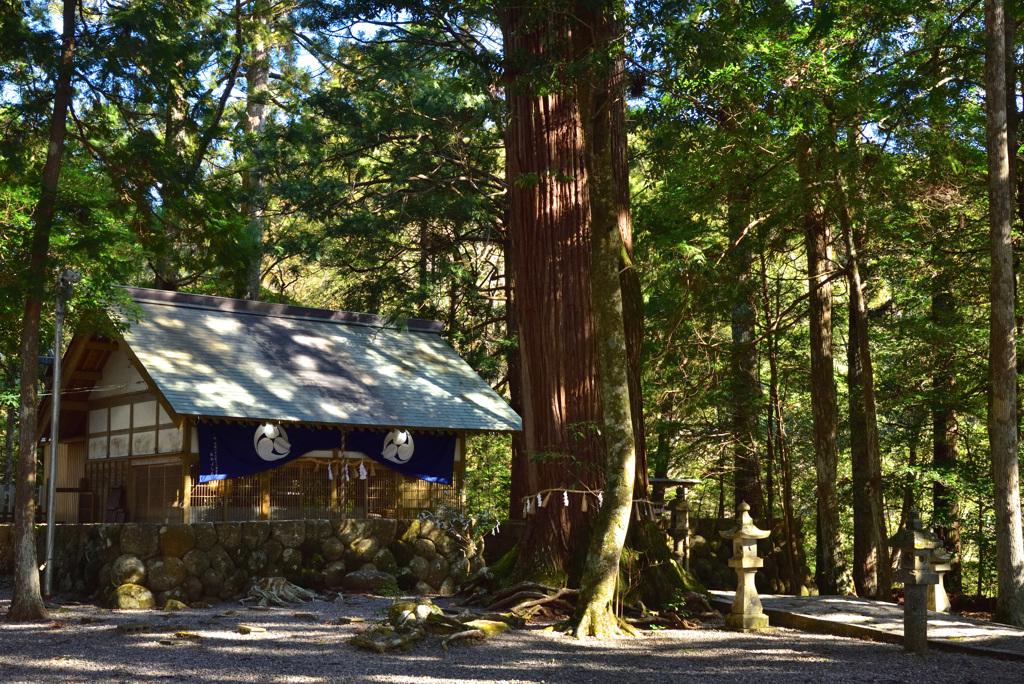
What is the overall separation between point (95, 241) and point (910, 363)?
13.5 meters

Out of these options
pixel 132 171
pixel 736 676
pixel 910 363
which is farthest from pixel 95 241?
pixel 910 363

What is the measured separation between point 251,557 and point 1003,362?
11123 millimetres

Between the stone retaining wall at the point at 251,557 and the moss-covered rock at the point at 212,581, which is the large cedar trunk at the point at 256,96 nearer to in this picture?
the stone retaining wall at the point at 251,557

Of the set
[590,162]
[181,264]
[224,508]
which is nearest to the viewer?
[590,162]

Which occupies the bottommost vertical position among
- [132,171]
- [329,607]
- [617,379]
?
[329,607]

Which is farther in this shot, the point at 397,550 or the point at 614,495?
the point at 397,550

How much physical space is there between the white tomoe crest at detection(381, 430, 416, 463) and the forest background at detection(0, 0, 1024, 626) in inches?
87.3

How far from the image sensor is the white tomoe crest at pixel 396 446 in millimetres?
16828

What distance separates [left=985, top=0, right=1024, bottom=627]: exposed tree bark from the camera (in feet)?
35.0

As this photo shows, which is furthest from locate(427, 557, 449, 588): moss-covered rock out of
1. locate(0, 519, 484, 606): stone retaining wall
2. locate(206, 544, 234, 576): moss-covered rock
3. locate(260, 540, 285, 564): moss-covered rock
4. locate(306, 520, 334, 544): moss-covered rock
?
locate(206, 544, 234, 576): moss-covered rock

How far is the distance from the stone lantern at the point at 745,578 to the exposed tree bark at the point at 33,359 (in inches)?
330

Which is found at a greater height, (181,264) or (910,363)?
(181,264)

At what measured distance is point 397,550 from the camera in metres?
15.8

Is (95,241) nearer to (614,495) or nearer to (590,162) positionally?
(590,162)
